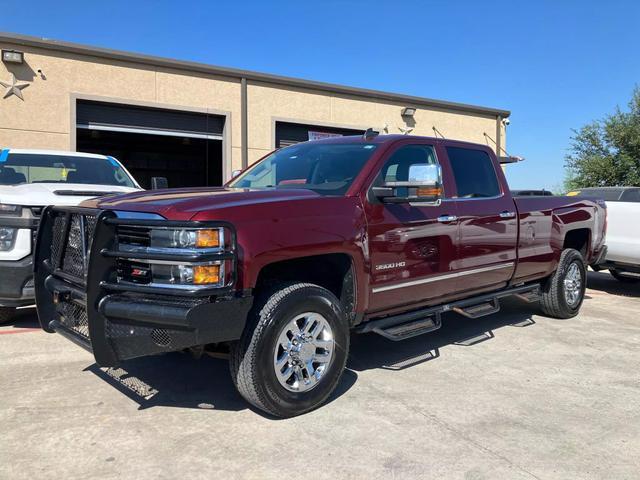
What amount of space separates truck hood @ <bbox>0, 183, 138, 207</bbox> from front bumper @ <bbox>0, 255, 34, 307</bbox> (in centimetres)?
60

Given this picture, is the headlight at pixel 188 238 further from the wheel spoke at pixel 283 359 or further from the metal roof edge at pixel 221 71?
the metal roof edge at pixel 221 71

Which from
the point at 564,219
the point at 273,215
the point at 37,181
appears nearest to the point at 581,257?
the point at 564,219

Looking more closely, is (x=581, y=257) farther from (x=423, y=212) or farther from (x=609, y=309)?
(x=423, y=212)

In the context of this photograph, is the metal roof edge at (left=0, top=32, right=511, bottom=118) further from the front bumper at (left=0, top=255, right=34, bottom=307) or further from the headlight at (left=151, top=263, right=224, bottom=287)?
the headlight at (left=151, top=263, right=224, bottom=287)

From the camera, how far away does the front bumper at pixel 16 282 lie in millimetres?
4938

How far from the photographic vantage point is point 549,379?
4.45 metres

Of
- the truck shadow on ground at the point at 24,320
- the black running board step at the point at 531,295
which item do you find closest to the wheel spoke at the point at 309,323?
the black running board step at the point at 531,295

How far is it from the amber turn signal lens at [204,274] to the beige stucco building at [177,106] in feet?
32.7

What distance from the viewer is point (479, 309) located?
519cm

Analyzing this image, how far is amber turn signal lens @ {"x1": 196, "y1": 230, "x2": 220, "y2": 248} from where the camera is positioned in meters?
3.05

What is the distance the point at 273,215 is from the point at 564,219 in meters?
4.39

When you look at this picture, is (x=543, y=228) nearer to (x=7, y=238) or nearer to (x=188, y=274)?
(x=188, y=274)

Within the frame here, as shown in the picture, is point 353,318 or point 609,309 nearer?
point 353,318

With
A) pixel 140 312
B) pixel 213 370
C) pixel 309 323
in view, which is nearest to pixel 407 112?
pixel 213 370
